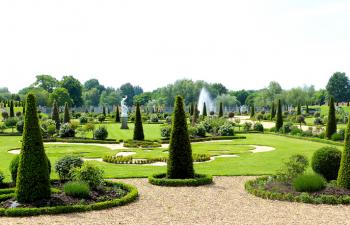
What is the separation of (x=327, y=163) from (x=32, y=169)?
33.1ft

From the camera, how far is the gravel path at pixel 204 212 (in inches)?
432

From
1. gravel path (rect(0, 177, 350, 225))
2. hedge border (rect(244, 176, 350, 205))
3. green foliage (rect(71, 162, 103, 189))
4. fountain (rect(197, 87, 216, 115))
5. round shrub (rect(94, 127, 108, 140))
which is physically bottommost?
gravel path (rect(0, 177, 350, 225))

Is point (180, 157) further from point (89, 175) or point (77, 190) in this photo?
point (77, 190)

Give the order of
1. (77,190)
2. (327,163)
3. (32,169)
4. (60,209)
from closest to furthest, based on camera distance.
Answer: (60,209) → (32,169) → (77,190) → (327,163)

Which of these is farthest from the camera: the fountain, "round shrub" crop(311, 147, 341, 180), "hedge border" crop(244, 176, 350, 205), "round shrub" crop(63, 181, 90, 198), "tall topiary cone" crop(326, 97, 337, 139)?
the fountain

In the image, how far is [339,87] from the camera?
365 feet

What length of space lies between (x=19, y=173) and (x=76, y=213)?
81.5 inches

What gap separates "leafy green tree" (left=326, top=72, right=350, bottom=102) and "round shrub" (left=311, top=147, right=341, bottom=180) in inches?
3975

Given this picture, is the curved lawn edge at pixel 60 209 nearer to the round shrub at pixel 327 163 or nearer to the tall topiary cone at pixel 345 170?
the tall topiary cone at pixel 345 170

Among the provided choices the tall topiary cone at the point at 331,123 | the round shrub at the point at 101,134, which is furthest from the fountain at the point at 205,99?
the tall topiary cone at the point at 331,123

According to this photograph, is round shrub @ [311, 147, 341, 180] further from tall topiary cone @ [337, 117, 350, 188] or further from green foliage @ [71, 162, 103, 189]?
green foliage @ [71, 162, 103, 189]

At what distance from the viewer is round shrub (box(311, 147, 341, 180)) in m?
15.6

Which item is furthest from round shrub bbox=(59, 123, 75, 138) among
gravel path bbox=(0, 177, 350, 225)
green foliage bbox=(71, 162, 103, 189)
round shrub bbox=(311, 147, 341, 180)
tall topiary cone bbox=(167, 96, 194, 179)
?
round shrub bbox=(311, 147, 341, 180)

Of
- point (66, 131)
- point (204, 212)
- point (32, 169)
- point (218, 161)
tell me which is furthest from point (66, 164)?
point (66, 131)
